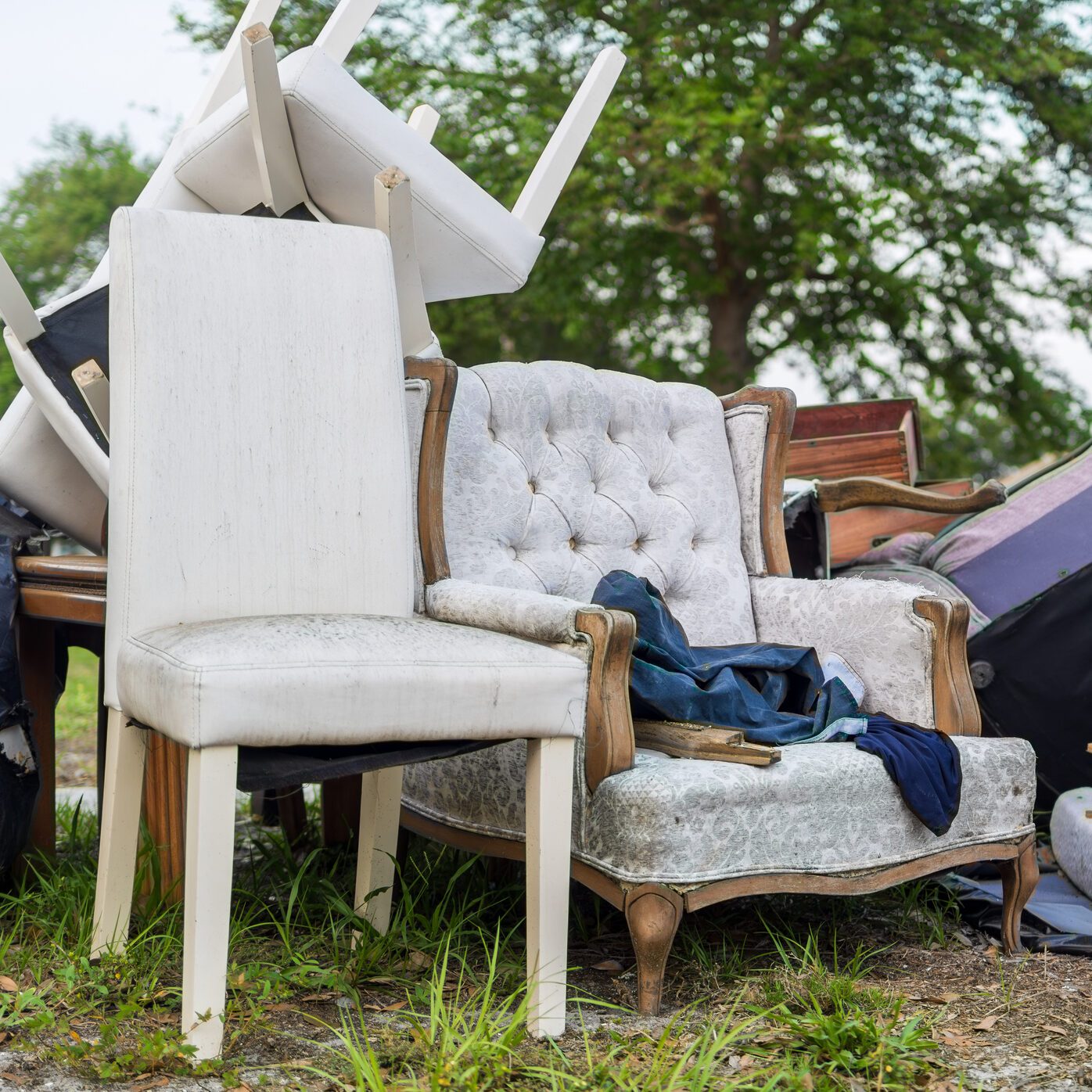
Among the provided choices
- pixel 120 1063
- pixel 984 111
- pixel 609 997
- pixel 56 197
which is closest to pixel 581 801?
pixel 609 997

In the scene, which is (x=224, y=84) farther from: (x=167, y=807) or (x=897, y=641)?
(x=897, y=641)

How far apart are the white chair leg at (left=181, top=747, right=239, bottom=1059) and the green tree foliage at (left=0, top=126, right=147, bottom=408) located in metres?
12.4

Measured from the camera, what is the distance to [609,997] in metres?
2.20

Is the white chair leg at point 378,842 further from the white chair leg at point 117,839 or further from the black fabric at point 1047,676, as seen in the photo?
the black fabric at point 1047,676

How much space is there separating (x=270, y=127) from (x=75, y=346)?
2.06 ft

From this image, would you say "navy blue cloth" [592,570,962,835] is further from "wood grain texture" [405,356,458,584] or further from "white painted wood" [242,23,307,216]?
"white painted wood" [242,23,307,216]

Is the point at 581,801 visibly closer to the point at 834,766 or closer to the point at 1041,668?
the point at 834,766

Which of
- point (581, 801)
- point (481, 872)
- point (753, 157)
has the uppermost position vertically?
point (753, 157)

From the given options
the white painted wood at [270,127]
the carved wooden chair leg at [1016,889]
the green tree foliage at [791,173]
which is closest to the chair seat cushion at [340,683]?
the white painted wood at [270,127]

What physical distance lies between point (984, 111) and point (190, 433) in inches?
394

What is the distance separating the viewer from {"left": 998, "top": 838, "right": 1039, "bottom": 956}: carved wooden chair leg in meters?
2.52

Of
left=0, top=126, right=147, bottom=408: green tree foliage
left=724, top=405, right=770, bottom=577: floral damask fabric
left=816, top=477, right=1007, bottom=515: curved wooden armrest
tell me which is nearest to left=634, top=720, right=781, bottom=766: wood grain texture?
left=724, top=405, right=770, bottom=577: floral damask fabric

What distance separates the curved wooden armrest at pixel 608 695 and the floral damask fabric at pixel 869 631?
2.43 feet

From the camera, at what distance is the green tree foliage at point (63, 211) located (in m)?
14.4
